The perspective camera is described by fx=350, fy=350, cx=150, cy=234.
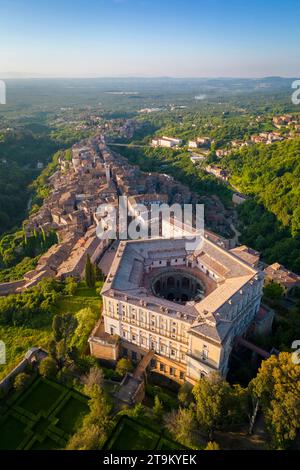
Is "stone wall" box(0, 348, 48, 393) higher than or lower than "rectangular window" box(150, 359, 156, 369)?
higher

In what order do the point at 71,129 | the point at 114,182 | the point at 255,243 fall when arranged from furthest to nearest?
the point at 71,129, the point at 114,182, the point at 255,243

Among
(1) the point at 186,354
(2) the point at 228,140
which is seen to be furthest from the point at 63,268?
(2) the point at 228,140

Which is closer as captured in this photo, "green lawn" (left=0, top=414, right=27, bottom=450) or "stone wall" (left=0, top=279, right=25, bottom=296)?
"green lawn" (left=0, top=414, right=27, bottom=450)

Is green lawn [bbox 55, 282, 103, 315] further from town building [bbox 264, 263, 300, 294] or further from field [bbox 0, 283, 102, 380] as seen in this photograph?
town building [bbox 264, 263, 300, 294]

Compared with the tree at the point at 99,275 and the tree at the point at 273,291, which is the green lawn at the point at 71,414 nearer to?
the tree at the point at 99,275

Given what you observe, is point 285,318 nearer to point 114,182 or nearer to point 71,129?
point 114,182

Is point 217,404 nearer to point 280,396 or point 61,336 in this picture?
point 280,396

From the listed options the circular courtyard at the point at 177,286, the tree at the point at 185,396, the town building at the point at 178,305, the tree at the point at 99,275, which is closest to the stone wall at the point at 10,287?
the tree at the point at 99,275

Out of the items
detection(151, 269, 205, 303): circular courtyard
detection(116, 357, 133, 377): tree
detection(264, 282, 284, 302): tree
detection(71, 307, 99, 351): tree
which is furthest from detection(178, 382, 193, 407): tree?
detection(264, 282, 284, 302): tree
